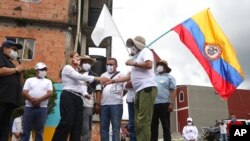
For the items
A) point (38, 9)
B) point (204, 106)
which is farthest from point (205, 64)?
point (204, 106)

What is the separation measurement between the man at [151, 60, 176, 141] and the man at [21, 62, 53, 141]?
1.98m

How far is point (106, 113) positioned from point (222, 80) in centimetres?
326

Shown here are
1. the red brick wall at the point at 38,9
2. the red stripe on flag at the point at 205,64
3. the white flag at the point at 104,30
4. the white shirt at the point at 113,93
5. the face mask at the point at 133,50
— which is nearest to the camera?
the face mask at the point at 133,50

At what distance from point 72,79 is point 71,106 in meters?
0.48

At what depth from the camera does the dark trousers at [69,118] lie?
5603 millimetres

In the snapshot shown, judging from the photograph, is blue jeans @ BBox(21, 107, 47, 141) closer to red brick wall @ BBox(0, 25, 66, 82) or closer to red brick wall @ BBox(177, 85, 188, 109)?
red brick wall @ BBox(0, 25, 66, 82)

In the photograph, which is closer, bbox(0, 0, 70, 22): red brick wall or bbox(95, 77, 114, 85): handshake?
bbox(95, 77, 114, 85): handshake

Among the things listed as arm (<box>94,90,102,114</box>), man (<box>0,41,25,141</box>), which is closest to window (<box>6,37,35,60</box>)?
→ arm (<box>94,90,102,114</box>)

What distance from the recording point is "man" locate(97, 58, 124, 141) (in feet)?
20.8

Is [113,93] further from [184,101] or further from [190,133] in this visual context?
[184,101]

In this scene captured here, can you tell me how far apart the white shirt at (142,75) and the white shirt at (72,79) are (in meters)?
0.82

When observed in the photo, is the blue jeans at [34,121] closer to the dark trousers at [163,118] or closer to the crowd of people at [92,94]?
the crowd of people at [92,94]

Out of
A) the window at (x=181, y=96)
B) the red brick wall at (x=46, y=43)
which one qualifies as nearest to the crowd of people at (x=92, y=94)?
the red brick wall at (x=46, y=43)

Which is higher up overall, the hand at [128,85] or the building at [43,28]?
the building at [43,28]
